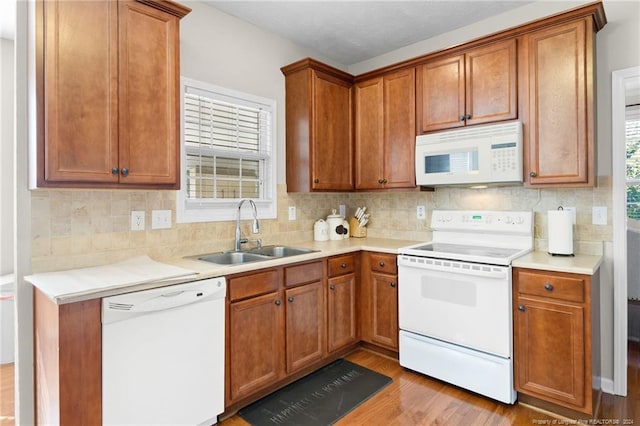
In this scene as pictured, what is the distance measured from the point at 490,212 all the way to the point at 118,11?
2888 mm

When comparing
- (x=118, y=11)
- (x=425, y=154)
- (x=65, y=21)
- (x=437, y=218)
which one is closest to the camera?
(x=65, y=21)

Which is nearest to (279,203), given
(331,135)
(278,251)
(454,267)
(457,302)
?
(278,251)

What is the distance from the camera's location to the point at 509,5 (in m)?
2.79

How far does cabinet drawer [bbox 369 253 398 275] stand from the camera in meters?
2.91

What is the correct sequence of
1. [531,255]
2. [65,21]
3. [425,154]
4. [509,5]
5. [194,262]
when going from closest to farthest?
[65,21]
[194,262]
[531,255]
[509,5]
[425,154]

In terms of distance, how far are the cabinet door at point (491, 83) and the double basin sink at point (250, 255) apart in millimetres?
1686

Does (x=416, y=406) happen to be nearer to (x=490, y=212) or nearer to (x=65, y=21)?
(x=490, y=212)

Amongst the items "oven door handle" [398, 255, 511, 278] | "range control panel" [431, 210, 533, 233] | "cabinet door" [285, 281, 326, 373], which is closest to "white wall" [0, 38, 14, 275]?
"cabinet door" [285, 281, 326, 373]

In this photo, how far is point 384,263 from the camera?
9.73ft

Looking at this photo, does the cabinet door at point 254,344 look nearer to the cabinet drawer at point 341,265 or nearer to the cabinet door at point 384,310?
the cabinet drawer at point 341,265

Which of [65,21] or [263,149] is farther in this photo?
[263,149]

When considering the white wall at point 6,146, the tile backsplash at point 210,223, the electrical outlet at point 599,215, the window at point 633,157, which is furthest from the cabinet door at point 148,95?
the window at point 633,157

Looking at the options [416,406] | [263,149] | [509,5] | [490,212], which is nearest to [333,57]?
[263,149]

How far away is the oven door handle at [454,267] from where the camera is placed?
231 cm
